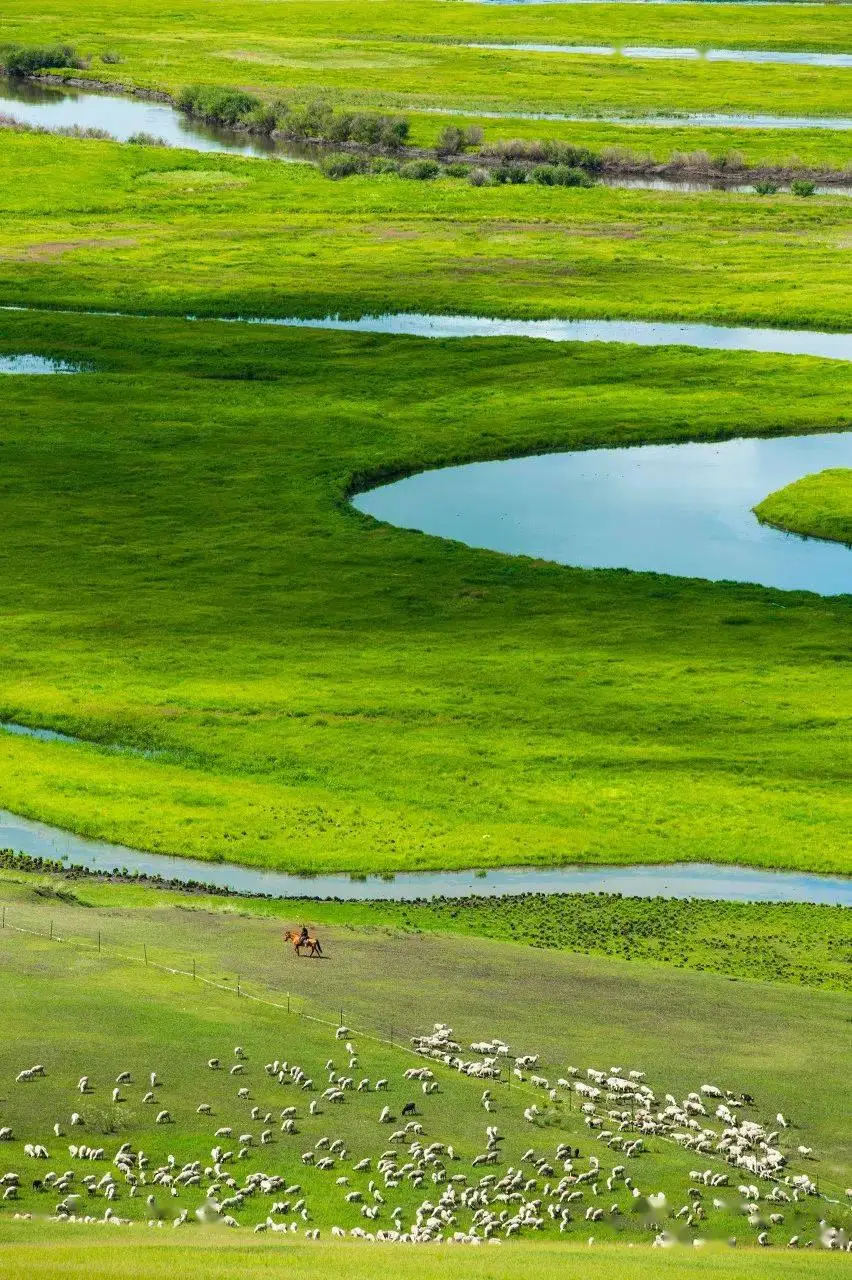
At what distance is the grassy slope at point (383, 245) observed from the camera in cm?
12319

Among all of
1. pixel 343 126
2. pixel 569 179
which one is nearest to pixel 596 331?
pixel 569 179

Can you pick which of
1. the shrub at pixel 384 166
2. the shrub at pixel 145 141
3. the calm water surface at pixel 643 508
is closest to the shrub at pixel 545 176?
the shrub at pixel 384 166

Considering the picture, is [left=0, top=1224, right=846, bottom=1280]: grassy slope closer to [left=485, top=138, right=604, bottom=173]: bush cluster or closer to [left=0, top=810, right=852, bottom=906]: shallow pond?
[left=0, top=810, right=852, bottom=906]: shallow pond

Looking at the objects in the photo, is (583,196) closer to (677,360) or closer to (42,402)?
(677,360)

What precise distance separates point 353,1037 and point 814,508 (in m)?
54.8

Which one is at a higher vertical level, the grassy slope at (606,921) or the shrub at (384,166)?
the shrub at (384,166)

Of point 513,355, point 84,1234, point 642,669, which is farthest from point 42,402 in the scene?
point 84,1234

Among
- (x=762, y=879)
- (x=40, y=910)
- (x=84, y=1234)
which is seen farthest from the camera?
(x=762, y=879)

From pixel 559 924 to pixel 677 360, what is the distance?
218 ft

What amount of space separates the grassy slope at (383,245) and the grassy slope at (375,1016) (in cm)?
8025

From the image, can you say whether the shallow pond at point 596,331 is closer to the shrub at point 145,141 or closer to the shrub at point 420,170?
the shrub at point 420,170

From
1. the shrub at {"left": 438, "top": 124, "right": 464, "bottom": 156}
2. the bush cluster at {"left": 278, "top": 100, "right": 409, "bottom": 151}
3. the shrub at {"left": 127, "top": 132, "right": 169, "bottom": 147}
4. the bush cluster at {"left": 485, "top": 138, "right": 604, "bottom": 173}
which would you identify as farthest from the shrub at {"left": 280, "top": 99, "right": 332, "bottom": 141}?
the bush cluster at {"left": 485, "top": 138, "right": 604, "bottom": 173}

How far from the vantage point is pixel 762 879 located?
54.7m

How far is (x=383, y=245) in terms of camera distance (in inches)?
5443
